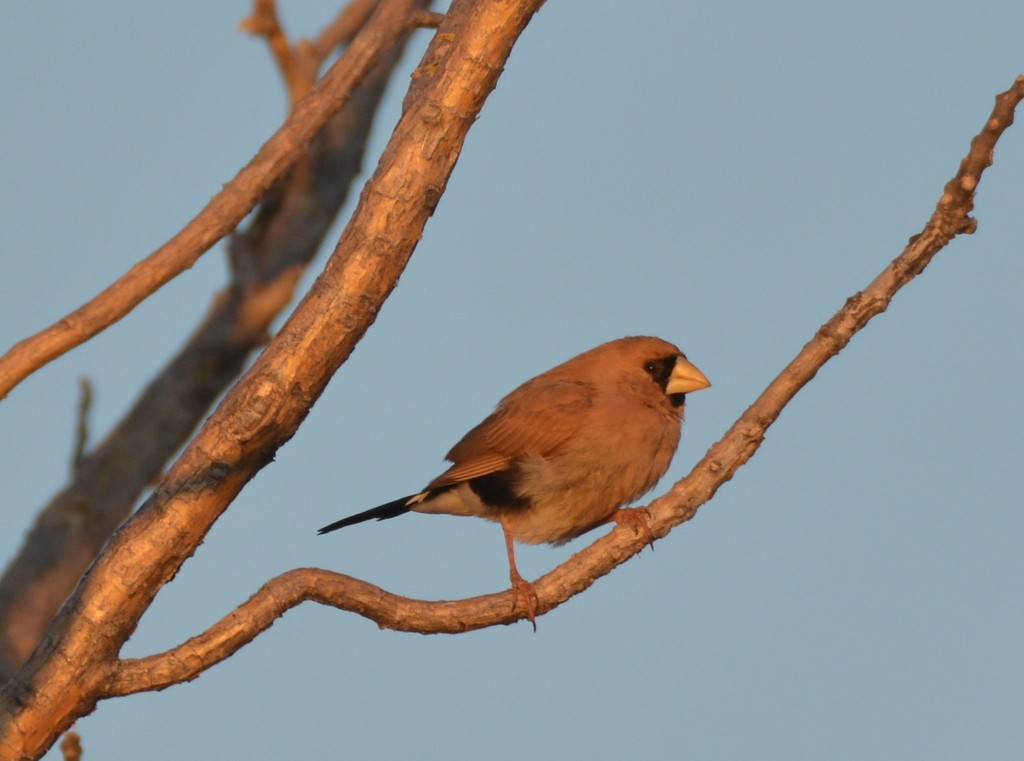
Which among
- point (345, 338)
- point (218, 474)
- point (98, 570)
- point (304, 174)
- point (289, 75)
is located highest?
point (304, 174)

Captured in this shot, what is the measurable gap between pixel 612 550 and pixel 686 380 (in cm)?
251

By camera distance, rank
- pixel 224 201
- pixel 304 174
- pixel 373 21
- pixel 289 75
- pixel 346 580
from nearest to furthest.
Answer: pixel 346 580 < pixel 224 201 < pixel 373 21 < pixel 289 75 < pixel 304 174

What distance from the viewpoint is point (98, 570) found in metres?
4.33

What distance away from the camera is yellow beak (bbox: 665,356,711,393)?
7066 millimetres

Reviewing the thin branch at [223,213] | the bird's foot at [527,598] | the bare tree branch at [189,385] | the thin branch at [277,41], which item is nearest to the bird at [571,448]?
the bird's foot at [527,598]

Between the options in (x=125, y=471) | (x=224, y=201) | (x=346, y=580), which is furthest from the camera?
(x=125, y=471)

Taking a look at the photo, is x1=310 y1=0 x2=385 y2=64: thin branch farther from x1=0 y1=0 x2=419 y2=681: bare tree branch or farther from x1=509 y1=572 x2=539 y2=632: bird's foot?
x1=509 y1=572 x2=539 y2=632: bird's foot

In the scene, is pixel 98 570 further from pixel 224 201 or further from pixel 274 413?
pixel 224 201

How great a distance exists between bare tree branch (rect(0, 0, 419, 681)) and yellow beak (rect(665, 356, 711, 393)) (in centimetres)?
325

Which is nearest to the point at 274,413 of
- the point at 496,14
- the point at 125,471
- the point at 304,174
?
the point at 496,14

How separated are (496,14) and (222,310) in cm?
603

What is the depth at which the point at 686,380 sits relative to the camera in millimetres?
7086

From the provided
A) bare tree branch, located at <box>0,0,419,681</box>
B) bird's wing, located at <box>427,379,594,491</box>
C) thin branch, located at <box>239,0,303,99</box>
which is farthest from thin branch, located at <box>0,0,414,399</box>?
bare tree branch, located at <box>0,0,419,681</box>

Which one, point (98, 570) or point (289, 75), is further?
point (289, 75)
